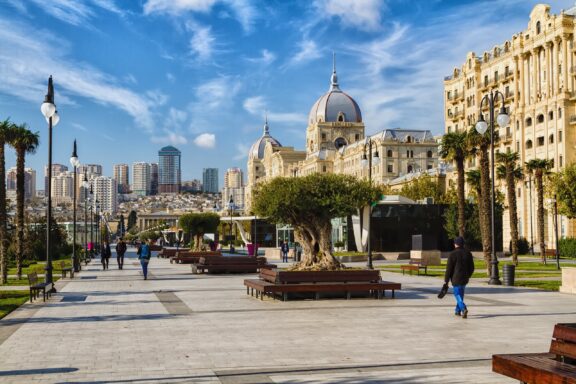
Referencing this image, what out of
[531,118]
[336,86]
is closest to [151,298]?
[531,118]

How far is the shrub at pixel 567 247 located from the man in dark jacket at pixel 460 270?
4922 centimetres

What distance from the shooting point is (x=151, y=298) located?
21.8m

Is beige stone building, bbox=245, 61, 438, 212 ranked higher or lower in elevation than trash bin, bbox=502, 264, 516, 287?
higher

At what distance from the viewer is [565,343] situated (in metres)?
6.74

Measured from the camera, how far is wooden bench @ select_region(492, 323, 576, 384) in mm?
6449

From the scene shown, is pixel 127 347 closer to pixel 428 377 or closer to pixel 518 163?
pixel 428 377

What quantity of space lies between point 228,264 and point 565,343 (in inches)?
1137

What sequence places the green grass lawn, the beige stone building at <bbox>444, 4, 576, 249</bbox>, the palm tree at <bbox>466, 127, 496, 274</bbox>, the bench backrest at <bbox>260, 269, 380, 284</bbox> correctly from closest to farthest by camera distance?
the green grass lawn, the bench backrest at <bbox>260, 269, 380, 284</bbox>, the palm tree at <bbox>466, 127, 496, 274</bbox>, the beige stone building at <bbox>444, 4, 576, 249</bbox>

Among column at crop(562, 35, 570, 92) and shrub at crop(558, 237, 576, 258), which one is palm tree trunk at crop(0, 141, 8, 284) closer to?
shrub at crop(558, 237, 576, 258)

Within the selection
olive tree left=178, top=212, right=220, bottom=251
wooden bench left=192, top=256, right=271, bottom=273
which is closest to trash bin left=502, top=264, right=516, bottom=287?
wooden bench left=192, top=256, right=271, bottom=273

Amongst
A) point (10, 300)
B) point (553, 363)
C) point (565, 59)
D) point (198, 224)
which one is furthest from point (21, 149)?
point (565, 59)

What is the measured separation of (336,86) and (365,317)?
154 m

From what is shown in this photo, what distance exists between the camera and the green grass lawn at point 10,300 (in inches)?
724

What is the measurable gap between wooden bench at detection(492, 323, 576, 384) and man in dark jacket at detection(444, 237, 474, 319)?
8.67m
